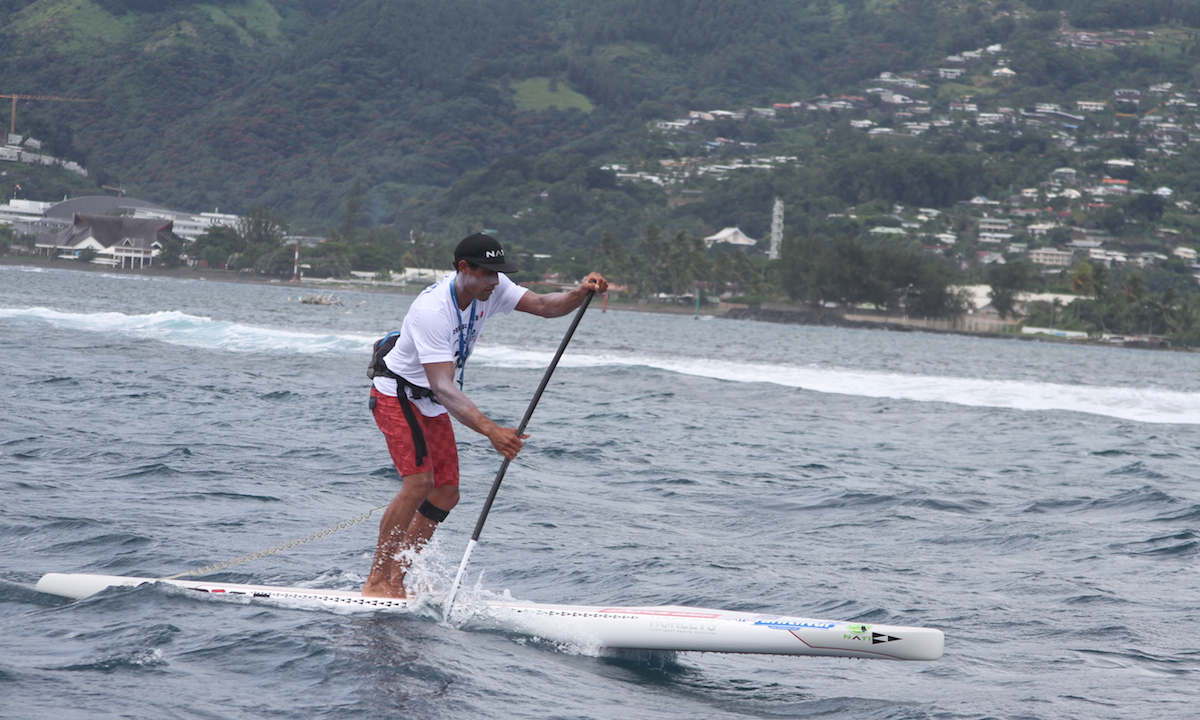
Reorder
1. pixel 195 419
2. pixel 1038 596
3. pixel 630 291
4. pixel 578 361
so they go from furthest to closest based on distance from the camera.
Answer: pixel 630 291
pixel 578 361
pixel 195 419
pixel 1038 596

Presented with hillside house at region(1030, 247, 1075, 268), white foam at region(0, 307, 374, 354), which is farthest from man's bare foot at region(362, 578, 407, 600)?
hillside house at region(1030, 247, 1075, 268)

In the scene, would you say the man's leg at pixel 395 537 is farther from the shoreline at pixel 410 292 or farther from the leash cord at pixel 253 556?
the shoreline at pixel 410 292

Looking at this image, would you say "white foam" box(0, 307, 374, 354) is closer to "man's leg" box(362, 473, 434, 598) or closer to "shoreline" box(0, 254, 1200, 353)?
"man's leg" box(362, 473, 434, 598)

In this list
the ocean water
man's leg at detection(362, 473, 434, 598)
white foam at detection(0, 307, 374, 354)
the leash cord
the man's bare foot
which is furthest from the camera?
white foam at detection(0, 307, 374, 354)

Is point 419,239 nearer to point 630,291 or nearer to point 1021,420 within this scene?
point 630,291

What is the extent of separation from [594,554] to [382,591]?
2.29 metres

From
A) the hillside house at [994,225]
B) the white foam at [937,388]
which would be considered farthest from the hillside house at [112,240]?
the hillside house at [994,225]

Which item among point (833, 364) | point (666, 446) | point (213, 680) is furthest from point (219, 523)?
point (833, 364)

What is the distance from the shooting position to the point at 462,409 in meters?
6.05

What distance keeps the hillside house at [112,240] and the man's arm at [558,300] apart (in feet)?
485

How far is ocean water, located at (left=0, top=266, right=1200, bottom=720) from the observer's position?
577 cm

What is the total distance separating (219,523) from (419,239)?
14715cm

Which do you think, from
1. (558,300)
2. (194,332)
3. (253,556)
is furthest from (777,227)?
(558,300)

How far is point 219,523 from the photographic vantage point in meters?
9.12
